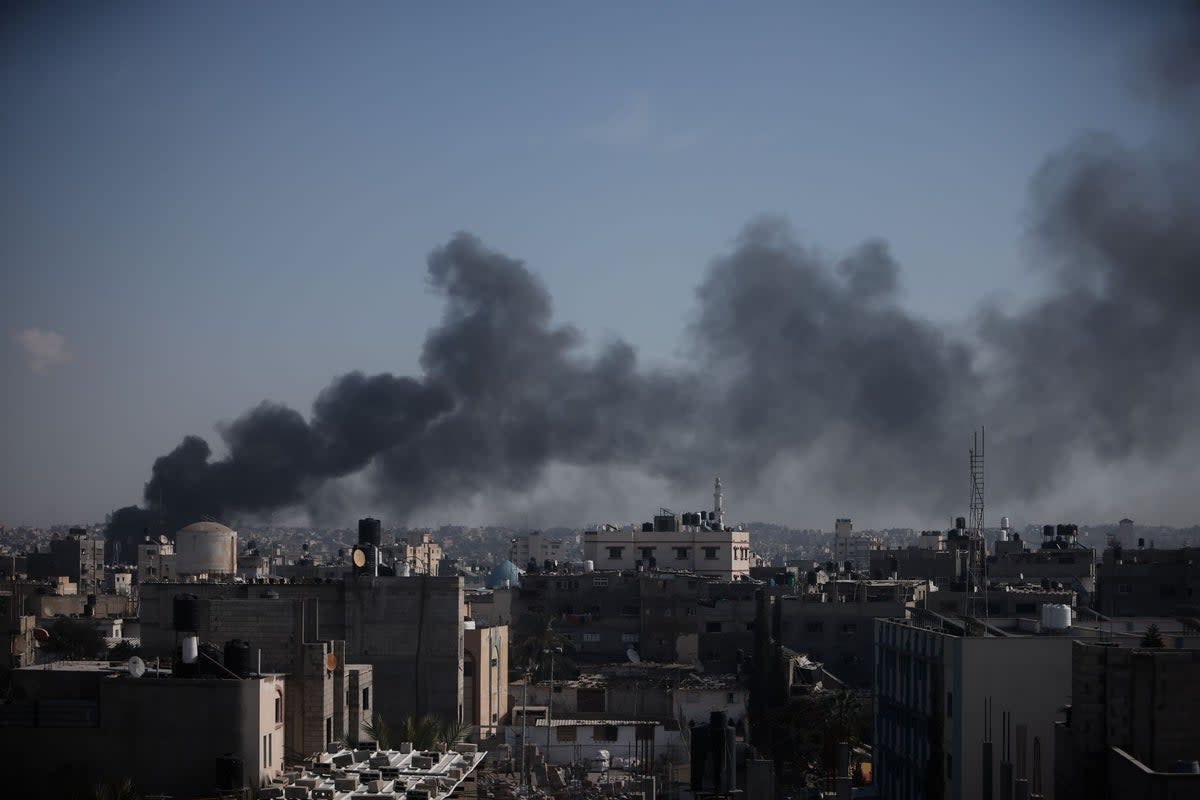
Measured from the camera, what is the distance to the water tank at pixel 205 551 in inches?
2613

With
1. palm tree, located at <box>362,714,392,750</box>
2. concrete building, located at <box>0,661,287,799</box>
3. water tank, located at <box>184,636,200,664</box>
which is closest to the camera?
concrete building, located at <box>0,661,287,799</box>

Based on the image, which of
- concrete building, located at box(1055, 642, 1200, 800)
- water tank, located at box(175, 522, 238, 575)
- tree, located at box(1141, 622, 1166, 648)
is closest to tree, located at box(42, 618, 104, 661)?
water tank, located at box(175, 522, 238, 575)

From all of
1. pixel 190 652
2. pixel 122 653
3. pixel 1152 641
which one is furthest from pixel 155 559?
pixel 1152 641

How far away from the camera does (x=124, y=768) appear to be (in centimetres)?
3038

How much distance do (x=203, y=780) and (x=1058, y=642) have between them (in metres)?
16.5

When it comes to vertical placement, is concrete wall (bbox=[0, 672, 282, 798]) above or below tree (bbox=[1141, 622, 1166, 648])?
below

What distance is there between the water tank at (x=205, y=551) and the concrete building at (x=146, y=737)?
35.3 metres

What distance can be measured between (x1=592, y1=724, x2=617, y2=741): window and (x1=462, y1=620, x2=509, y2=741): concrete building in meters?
2.96

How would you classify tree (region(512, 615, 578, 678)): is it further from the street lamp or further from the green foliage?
the green foliage

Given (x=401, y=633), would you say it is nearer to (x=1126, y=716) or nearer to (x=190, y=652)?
(x=190, y=652)

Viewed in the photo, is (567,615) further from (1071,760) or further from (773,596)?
(1071,760)

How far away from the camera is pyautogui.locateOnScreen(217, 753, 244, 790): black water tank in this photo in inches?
1166

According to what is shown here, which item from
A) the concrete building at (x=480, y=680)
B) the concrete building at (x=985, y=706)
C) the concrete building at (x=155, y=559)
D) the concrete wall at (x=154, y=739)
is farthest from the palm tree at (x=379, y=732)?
the concrete building at (x=155, y=559)

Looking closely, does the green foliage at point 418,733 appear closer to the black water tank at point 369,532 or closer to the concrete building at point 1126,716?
the black water tank at point 369,532
